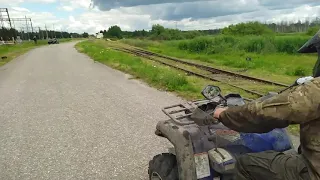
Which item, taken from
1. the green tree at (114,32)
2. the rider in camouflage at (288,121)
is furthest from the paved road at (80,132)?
the green tree at (114,32)

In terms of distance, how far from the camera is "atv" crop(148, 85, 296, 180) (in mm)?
2449

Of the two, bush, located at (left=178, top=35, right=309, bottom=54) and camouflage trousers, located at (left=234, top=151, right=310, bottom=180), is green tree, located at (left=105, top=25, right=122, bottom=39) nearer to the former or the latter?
bush, located at (left=178, top=35, right=309, bottom=54)

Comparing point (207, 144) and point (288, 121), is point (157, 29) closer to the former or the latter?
point (207, 144)

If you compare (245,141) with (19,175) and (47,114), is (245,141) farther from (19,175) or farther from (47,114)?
(47,114)

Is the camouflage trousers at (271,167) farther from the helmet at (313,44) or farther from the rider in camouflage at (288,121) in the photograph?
the helmet at (313,44)

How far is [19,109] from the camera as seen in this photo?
25.7 ft

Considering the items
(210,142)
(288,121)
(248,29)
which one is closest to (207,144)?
(210,142)

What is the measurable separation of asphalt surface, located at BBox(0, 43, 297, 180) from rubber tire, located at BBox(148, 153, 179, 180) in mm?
1146

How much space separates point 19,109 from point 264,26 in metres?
55.2

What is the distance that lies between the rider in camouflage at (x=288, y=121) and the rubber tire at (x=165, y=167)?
76 centimetres

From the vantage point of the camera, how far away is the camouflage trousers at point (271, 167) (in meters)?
1.98

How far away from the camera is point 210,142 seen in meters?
2.53

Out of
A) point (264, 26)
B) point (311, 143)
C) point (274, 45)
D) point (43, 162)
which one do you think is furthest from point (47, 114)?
point (264, 26)

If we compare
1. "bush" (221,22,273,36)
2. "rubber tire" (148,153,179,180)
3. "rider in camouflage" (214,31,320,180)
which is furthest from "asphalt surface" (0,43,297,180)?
"bush" (221,22,273,36)
